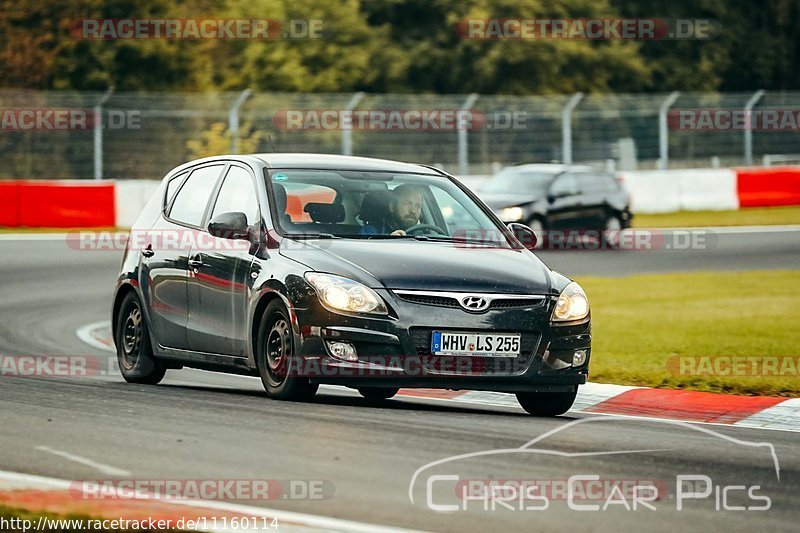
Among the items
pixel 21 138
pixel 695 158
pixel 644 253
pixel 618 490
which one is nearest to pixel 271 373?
pixel 618 490

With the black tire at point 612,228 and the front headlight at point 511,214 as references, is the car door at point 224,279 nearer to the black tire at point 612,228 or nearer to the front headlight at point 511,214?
the front headlight at point 511,214

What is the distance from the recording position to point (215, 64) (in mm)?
52188

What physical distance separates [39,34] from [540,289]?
35.5m

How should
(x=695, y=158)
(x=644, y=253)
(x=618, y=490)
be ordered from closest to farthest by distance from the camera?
(x=618, y=490) → (x=644, y=253) → (x=695, y=158)

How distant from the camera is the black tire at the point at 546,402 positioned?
32.7ft

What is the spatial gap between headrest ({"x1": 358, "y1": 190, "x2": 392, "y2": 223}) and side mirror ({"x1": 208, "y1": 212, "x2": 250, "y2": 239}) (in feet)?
2.36

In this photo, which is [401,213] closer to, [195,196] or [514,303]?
[514,303]

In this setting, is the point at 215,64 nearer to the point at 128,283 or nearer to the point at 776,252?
the point at 776,252

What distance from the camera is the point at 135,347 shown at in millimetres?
11531

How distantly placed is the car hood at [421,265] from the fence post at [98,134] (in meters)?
21.4

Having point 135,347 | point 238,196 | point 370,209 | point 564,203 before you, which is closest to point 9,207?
point 564,203

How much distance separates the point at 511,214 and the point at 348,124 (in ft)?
21.4

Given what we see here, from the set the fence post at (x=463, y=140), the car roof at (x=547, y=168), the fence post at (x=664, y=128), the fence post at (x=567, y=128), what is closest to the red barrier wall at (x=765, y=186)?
the fence post at (x=664, y=128)
